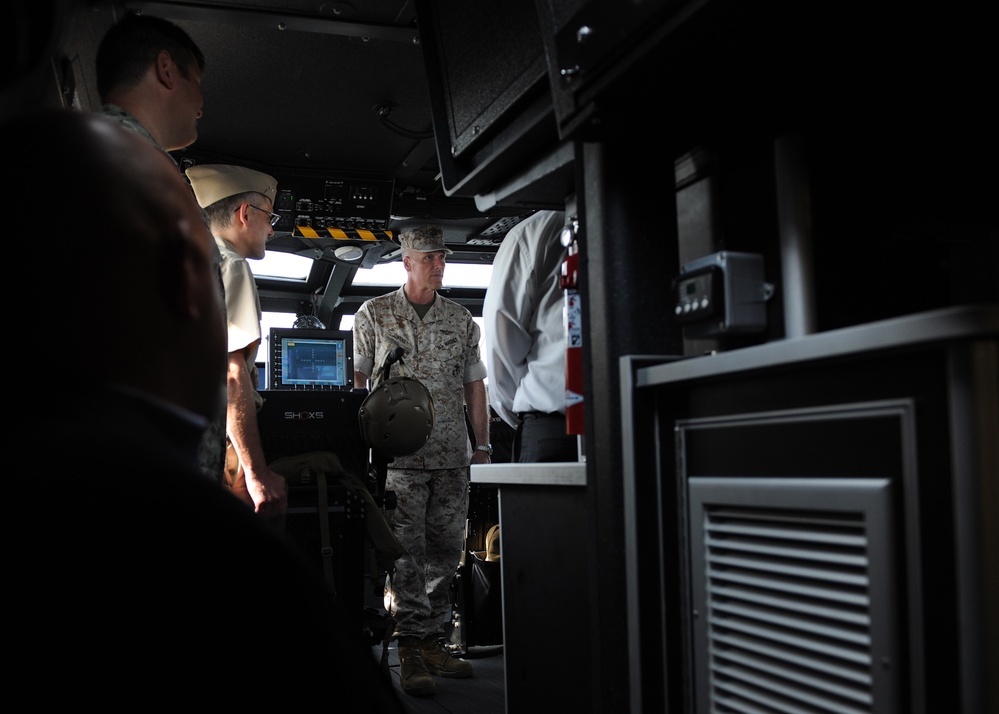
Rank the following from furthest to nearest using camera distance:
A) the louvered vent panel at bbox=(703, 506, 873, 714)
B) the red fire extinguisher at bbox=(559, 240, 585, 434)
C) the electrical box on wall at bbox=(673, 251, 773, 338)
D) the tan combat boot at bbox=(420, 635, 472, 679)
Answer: the tan combat boot at bbox=(420, 635, 472, 679) < the red fire extinguisher at bbox=(559, 240, 585, 434) < the electrical box on wall at bbox=(673, 251, 773, 338) < the louvered vent panel at bbox=(703, 506, 873, 714)

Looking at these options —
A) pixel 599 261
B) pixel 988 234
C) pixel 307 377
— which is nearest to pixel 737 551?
pixel 599 261

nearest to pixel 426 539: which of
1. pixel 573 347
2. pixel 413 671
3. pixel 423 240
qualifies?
pixel 413 671

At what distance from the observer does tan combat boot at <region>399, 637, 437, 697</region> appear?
358 cm

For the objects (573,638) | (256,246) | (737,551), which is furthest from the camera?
(256,246)

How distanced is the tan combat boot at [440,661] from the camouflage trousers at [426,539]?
0.18ft

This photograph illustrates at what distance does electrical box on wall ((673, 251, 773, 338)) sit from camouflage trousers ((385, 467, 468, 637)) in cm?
267

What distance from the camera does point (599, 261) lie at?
5.15 ft

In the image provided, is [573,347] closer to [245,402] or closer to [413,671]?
[245,402]

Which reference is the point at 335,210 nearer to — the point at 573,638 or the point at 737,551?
the point at 573,638

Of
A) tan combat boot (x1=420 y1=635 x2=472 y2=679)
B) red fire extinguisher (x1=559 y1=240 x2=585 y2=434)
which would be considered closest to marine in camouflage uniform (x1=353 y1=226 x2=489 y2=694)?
tan combat boot (x1=420 y1=635 x2=472 y2=679)

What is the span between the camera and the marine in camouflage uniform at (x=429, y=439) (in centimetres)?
386

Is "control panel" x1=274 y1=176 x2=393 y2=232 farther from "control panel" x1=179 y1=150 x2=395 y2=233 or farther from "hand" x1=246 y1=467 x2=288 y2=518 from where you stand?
"hand" x1=246 y1=467 x2=288 y2=518

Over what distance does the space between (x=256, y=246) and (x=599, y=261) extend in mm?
2040

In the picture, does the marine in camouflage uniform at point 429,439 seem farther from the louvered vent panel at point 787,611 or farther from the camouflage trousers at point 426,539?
the louvered vent panel at point 787,611
